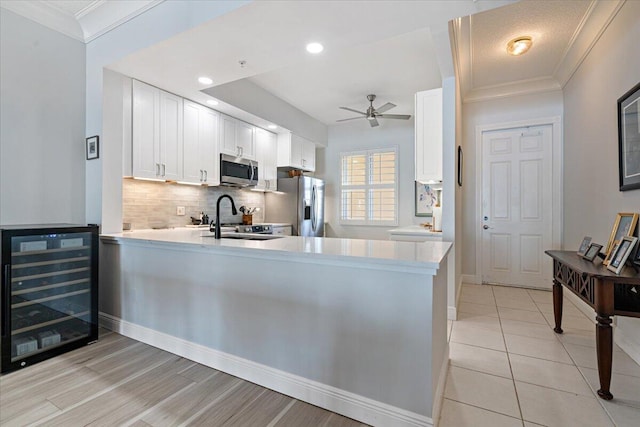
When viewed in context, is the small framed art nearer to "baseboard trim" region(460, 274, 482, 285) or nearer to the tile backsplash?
"baseboard trim" region(460, 274, 482, 285)

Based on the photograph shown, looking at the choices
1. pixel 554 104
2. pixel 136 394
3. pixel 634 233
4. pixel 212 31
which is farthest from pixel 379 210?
pixel 136 394

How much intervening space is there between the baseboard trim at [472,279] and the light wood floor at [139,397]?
3.47 m

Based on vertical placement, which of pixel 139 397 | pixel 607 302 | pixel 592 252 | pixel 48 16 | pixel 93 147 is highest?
pixel 48 16

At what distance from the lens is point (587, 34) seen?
2805mm

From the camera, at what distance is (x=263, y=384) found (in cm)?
182

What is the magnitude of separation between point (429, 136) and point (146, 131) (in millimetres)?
2949

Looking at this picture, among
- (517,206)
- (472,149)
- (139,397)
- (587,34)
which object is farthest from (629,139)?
(139,397)

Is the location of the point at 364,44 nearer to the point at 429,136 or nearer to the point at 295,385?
the point at 429,136

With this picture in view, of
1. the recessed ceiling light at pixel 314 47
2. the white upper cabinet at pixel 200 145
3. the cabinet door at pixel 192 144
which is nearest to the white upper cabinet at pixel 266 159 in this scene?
the white upper cabinet at pixel 200 145

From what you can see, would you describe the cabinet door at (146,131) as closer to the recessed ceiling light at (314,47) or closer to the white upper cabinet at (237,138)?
the white upper cabinet at (237,138)

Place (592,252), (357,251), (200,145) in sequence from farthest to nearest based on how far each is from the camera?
(200,145)
(592,252)
(357,251)

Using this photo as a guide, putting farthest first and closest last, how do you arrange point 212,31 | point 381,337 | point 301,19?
point 212,31
point 301,19
point 381,337

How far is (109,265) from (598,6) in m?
4.69

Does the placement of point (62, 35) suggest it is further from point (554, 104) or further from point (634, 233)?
point (554, 104)
